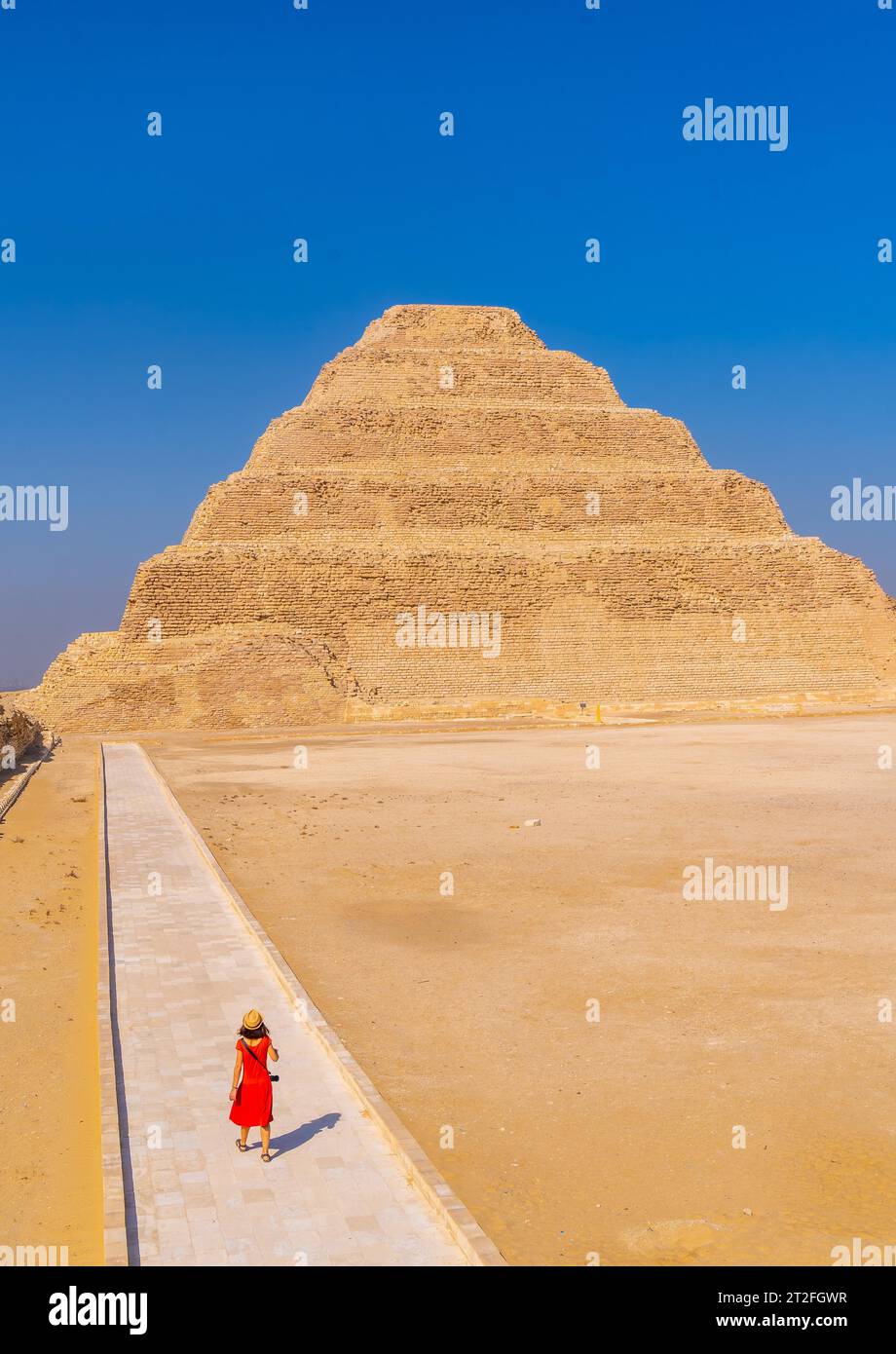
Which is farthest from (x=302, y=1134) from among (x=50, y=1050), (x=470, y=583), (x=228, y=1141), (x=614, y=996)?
(x=470, y=583)

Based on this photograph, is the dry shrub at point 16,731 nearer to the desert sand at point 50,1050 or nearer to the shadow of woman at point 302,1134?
the desert sand at point 50,1050

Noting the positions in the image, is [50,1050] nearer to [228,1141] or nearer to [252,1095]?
[228,1141]

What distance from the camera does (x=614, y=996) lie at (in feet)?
26.9

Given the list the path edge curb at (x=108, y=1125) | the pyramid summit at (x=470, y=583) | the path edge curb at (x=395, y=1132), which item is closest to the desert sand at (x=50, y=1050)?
the path edge curb at (x=108, y=1125)

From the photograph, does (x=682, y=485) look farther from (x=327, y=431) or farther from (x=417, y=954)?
(x=417, y=954)

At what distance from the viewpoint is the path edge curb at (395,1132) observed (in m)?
4.51

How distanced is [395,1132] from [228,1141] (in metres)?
0.79

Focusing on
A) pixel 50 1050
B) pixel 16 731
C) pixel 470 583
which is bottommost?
pixel 50 1050

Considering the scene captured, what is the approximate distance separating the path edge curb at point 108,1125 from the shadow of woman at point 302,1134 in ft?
2.35

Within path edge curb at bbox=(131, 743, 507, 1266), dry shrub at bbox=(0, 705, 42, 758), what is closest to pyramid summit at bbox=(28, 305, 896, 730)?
dry shrub at bbox=(0, 705, 42, 758)

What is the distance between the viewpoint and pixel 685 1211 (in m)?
5.14
